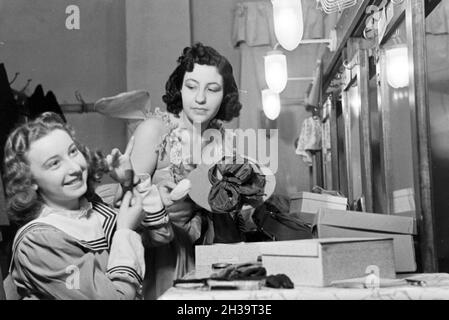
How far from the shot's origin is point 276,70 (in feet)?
5.92

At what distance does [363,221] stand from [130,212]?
0.65 m

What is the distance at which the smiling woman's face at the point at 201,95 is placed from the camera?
5.77 feet

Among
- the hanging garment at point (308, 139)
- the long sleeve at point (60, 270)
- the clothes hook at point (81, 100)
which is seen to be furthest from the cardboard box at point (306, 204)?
the clothes hook at point (81, 100)

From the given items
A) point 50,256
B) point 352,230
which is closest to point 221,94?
point 352,230

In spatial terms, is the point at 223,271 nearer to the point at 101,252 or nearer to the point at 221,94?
the point at 101,252

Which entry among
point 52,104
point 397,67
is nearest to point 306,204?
point 397,67

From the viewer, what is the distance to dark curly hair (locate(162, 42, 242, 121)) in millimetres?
1763

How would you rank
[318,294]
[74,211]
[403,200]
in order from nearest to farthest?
[318,294]
[74,211]
[403,200]

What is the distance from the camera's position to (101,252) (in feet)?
5.20

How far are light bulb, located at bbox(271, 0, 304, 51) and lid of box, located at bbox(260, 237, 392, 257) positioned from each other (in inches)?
27.0

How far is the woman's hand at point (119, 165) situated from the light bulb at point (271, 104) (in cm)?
43

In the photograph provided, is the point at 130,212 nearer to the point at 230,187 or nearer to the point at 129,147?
the point at 129,147

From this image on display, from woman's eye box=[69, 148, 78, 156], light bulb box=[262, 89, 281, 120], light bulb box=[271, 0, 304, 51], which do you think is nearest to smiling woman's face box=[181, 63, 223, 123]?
light bulb box=[262, 89, 281, 120]

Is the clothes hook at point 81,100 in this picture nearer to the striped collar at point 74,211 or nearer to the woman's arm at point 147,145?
the woman's arm at point 147,145
